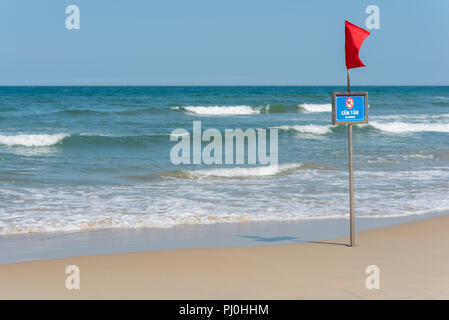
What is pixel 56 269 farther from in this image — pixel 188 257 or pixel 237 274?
pixel 237 274

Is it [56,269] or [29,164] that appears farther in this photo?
[29,164]

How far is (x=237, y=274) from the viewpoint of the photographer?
5.96 metres

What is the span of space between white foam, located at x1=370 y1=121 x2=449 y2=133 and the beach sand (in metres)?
22.8

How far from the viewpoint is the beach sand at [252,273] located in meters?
5.31

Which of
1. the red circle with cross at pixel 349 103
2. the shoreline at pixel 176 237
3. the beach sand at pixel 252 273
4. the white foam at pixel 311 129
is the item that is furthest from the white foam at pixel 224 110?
the red circle with cross at pixel 349 103

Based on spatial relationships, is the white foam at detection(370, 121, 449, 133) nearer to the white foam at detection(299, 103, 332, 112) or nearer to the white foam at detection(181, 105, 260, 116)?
the white foam at detection(181, 105, 260, 116)
